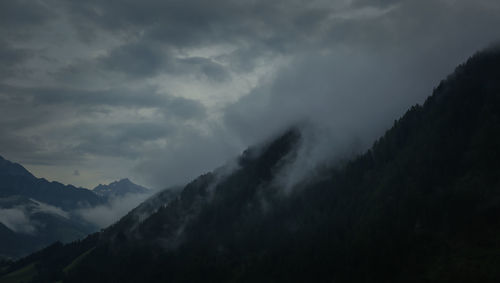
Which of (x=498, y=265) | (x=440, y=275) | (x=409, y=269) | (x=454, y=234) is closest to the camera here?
(x=498, y=265)

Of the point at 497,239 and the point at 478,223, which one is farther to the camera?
the point at 478,223

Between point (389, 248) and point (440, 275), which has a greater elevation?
point (389, 248)

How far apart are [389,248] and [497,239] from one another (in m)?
48.8

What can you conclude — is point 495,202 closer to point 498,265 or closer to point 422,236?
point 422,236

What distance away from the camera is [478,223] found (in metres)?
189

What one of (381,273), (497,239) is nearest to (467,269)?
(497,239)

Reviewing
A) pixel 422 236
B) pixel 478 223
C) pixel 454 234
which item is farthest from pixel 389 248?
pixel 478 223

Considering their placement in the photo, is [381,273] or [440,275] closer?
[440,275]

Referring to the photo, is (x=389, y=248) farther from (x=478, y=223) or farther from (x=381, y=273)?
(x=478, y=223)

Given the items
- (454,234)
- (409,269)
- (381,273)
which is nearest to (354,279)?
(381,273)

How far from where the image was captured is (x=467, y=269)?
156 meters

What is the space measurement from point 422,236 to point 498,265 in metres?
48.0

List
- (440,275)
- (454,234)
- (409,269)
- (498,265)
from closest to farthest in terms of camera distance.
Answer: (498,265)
(440,275)
(409,269)
(454,234)

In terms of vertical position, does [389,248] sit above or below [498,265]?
above
